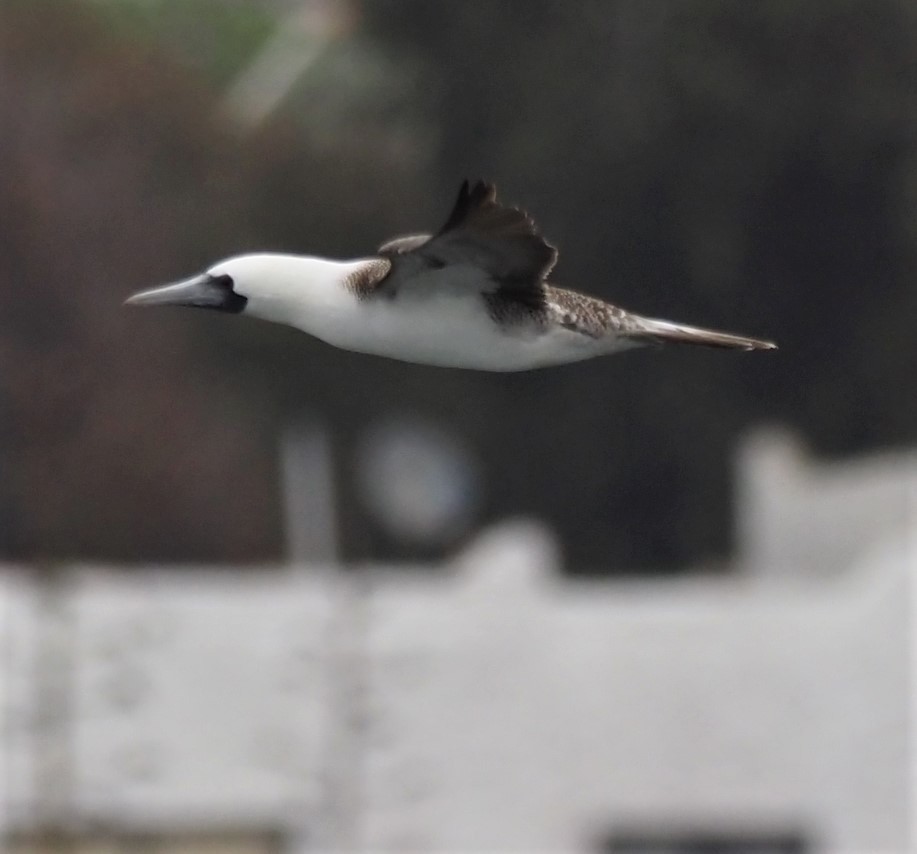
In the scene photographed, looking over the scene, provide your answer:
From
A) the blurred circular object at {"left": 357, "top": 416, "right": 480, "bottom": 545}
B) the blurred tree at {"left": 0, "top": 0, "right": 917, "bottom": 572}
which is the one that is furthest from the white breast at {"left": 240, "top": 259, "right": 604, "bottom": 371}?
the blurred circular object at {"left": 357, "top": 416, "right": 480, "bottom": 545}

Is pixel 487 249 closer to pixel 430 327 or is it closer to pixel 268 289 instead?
pixel 430 327

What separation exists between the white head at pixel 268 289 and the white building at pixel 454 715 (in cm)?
1301

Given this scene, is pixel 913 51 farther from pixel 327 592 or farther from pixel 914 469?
pixel 327 592

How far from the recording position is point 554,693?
22.2 m

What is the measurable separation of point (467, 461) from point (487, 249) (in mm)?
33743

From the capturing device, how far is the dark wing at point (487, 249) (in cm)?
720

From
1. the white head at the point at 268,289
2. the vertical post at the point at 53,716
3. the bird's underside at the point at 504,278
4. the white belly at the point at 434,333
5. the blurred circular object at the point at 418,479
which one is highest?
the blurred circular object at the point at 418,479

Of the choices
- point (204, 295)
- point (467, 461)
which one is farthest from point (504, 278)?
point (467, 461)

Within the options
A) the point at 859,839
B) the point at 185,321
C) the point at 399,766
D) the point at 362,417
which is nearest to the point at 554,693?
the point at 399,766

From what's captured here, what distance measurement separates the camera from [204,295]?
26.9 feet

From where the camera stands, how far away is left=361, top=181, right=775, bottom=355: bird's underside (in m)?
7.29

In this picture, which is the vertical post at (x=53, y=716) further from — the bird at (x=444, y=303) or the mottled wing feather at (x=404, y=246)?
the mottled wing feather at (x=404, y=246)

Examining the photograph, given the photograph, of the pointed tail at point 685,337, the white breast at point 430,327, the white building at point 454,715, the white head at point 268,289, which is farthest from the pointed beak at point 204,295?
the white building at point 454,715

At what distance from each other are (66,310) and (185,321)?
2335mm
